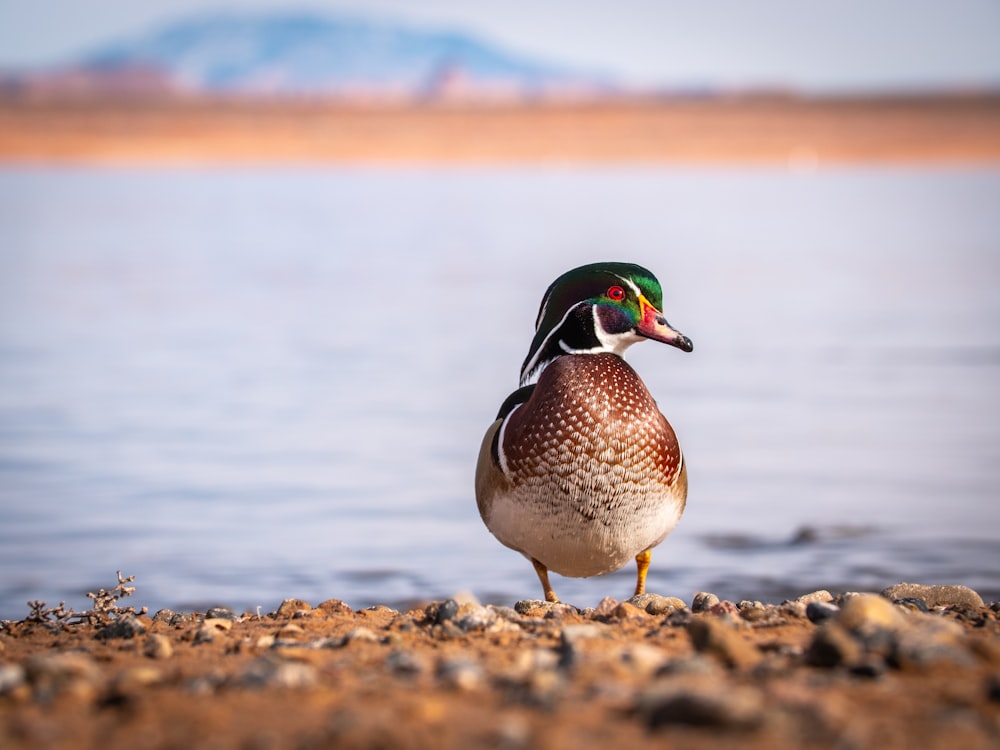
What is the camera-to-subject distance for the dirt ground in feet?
12.0

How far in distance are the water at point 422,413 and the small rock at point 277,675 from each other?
14.6 feet

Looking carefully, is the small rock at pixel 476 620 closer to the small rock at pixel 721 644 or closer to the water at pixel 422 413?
the small rock at pixel 721 644

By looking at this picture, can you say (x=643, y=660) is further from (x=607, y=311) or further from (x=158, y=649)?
(x=607, y=311)

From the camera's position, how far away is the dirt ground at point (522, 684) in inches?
144

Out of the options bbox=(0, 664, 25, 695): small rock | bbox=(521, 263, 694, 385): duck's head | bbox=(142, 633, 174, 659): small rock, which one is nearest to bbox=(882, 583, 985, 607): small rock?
bbox=(521, 263, 694, 385): duck's head

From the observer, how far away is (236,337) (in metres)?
19.5

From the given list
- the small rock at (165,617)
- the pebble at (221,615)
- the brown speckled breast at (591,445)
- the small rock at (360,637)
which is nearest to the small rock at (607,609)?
the brown speckled breast at (591,445)


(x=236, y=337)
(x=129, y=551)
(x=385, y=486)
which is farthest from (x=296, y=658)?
(x=236, y=337)

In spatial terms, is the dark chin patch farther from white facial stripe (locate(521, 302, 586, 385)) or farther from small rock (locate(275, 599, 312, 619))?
small rock (locate(275, 599, 312, 619))

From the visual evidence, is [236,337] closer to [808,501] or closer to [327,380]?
[327,380]

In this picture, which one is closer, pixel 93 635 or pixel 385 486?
pixel 93 635

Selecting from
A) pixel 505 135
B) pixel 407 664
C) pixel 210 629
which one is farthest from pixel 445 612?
pixel 505 135

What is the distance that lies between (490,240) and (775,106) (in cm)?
10203

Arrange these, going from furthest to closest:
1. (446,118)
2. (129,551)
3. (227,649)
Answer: (446,118)
(129,551)
(227,649)
